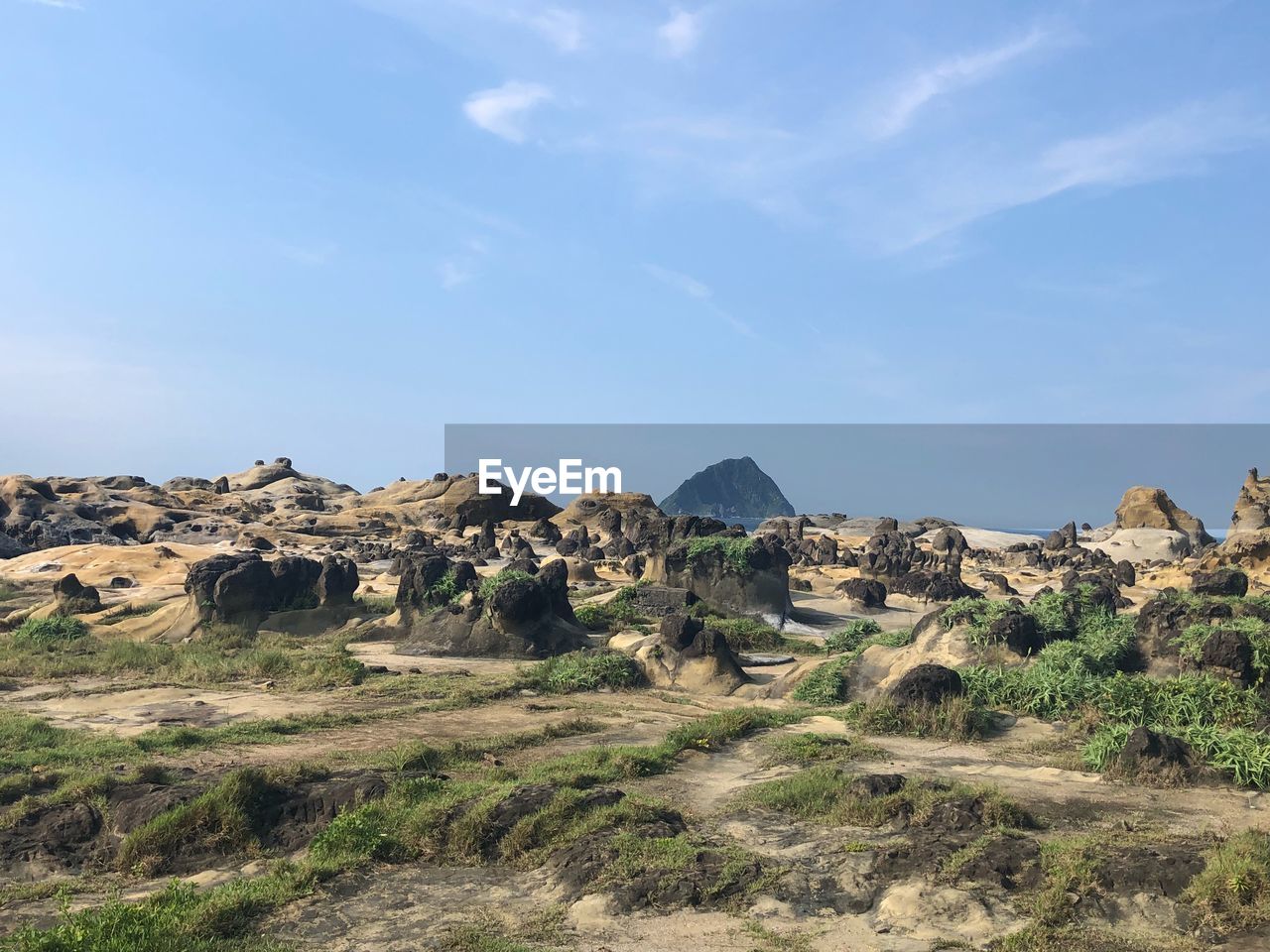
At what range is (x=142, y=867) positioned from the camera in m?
8.55

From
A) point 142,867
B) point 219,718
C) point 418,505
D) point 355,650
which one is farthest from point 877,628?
point 418,505

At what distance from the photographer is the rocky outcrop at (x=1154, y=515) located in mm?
74000

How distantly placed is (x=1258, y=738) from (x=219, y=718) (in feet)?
45.8

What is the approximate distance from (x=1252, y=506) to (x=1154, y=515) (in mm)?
15006

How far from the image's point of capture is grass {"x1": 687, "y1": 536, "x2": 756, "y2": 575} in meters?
28.2

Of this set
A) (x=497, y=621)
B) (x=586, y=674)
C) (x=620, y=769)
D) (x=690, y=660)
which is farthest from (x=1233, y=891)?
(x=497, y=621)

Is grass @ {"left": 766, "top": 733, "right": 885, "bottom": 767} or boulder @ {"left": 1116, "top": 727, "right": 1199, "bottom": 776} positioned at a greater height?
boulder @ {"left": 1116, "top": 727, "right": 1199, "bottom": 776}

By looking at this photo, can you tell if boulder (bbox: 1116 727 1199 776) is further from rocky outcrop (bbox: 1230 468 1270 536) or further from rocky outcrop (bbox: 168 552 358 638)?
rocky outcrop (bbox: 1230 468 1270 536)

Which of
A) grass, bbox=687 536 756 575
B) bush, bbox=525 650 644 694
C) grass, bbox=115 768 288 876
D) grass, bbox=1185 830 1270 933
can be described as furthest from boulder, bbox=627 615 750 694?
grass, bbox=1185 830 1270 933

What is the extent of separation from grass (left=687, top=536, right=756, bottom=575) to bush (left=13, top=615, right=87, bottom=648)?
15951 mm

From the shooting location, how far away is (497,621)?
72.2 ft

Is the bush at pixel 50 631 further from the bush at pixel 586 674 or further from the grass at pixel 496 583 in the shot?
the bush at pixel 586 674

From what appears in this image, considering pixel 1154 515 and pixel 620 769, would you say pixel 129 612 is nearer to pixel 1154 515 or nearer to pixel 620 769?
pixel 620 769

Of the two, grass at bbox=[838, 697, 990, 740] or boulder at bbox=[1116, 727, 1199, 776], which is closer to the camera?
boulder at bbox=[1116, 727, 1199, 776]
